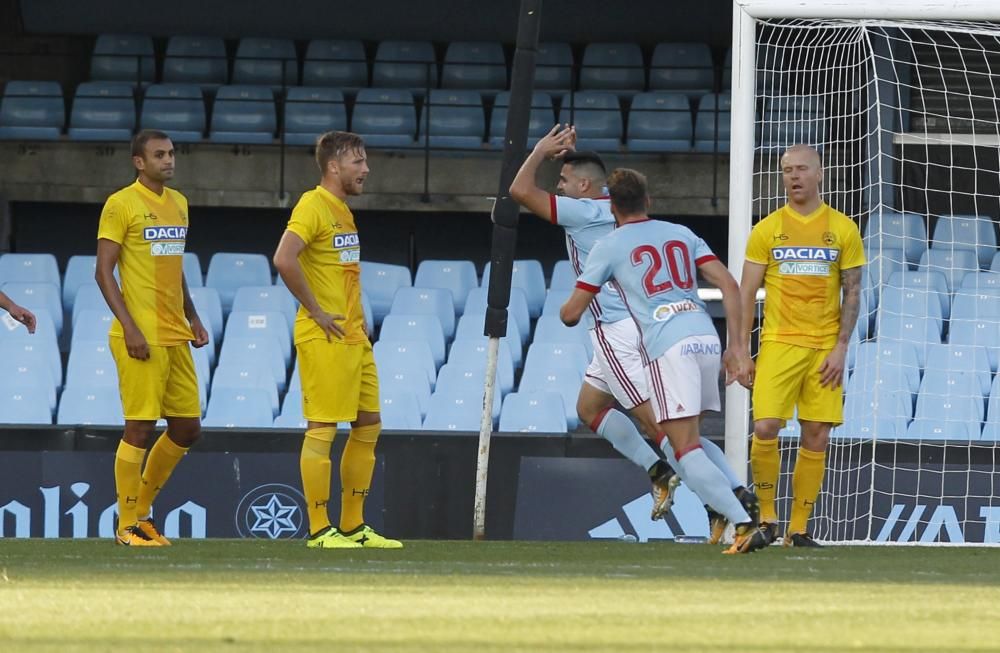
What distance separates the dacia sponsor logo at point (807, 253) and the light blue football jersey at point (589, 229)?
0.79 meters

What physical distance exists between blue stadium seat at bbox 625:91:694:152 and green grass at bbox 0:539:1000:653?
7760mm

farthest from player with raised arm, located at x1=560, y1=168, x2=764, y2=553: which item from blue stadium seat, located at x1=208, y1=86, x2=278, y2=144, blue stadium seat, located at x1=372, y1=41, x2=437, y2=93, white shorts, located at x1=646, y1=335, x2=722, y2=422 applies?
blue stadium seat, located at x1=372, y1=41, x2=437, y2=93

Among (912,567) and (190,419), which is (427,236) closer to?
(190,419)

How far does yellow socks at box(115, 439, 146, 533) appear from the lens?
299 inches

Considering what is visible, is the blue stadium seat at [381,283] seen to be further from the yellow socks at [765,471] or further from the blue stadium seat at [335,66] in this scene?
the yellow socks at [765,471]

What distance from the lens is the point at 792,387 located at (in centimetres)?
770

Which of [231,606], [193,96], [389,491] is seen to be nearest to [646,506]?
[389,491]

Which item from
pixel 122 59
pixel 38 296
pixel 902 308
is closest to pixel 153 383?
pixel 38 296

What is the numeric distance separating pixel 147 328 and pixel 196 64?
9.58m

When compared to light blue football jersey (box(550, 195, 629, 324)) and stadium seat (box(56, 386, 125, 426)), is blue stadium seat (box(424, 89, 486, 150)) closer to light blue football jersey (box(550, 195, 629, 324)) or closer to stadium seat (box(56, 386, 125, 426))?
stadium seat (box(56, 386, 125, 426))

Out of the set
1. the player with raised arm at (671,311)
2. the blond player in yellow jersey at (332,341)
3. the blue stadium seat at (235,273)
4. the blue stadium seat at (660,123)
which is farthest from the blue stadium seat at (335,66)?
the player with raised arm at (671,311)

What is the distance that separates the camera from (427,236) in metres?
15.7

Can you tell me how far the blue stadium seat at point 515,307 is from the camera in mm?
12039

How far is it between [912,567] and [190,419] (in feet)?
10.9
